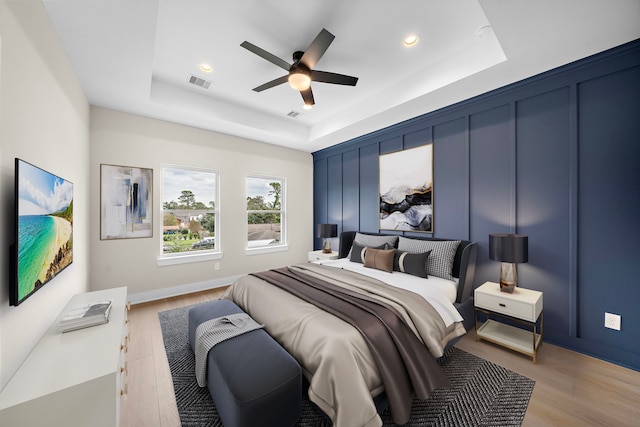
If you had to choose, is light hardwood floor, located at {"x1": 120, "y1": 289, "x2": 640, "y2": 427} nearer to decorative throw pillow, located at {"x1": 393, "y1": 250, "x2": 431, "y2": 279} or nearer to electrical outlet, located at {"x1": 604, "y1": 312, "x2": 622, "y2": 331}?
electrical outlet, located at {"x1": 604, "y1": 312, "x2": 622, "y2": 331}

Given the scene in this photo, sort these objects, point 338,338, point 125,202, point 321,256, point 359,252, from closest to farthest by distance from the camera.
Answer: point 338,338, point 125,202, point 359,252, point 321,256

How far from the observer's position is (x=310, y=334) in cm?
167

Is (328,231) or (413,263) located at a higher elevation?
(328,231)

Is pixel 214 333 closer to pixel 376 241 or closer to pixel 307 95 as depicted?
pixel 307 95

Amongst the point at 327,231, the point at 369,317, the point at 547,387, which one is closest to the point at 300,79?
the point at 369,317

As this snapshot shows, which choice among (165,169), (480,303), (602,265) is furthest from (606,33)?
(165,169)

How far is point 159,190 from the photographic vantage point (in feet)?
12.2

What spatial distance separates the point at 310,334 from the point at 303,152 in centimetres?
448

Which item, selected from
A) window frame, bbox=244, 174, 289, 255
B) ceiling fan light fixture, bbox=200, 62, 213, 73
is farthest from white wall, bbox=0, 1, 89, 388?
window frame, bbox=244, 174, 289, 255

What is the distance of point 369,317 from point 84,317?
2046 millimetres

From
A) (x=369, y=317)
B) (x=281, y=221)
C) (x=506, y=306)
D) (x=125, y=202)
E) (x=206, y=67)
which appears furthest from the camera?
(x=281, y=221)

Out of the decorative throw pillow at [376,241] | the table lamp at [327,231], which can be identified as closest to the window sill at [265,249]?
the table lamp at [327,231]

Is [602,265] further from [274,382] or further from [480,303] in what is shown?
[274,382]

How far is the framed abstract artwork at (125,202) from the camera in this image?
10.8 ft
